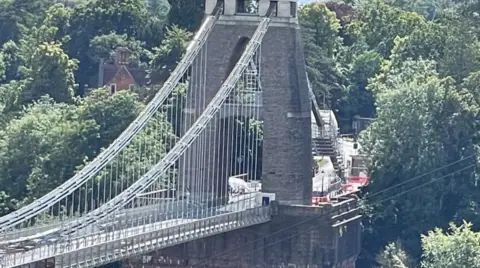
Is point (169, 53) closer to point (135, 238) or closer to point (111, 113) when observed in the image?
point (111, 113)

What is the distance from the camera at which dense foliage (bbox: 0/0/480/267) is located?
8456 cm

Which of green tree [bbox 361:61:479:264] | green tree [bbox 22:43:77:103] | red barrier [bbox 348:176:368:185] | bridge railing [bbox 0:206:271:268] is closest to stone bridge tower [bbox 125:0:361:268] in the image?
bridge railing [bbox 0:206:271:268]

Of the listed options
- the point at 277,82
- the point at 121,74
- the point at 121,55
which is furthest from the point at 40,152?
the point at 121,55

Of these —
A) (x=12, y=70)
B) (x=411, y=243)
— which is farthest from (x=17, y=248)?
(x=12, y=70)

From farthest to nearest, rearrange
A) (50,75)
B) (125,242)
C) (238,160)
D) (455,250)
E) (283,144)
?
1. (50,75)
2. (238,160)
3. (283,144)
4. (455,250)
5. (125,242)

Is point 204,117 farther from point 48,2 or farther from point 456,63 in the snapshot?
point 48,2

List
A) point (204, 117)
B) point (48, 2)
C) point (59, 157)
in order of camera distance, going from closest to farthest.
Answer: point (204, 117) → point (59, 157) → point (48, 2)

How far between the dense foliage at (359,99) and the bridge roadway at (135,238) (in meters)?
7.86

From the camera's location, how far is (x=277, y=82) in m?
76.8

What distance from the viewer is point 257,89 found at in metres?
77.8

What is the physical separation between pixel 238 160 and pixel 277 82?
414cm

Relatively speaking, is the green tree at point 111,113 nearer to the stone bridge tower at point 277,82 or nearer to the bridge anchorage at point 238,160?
the bridge anchorage at point 238,160

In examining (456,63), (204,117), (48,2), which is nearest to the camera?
(204,117)

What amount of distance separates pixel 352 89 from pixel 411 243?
21301mm
